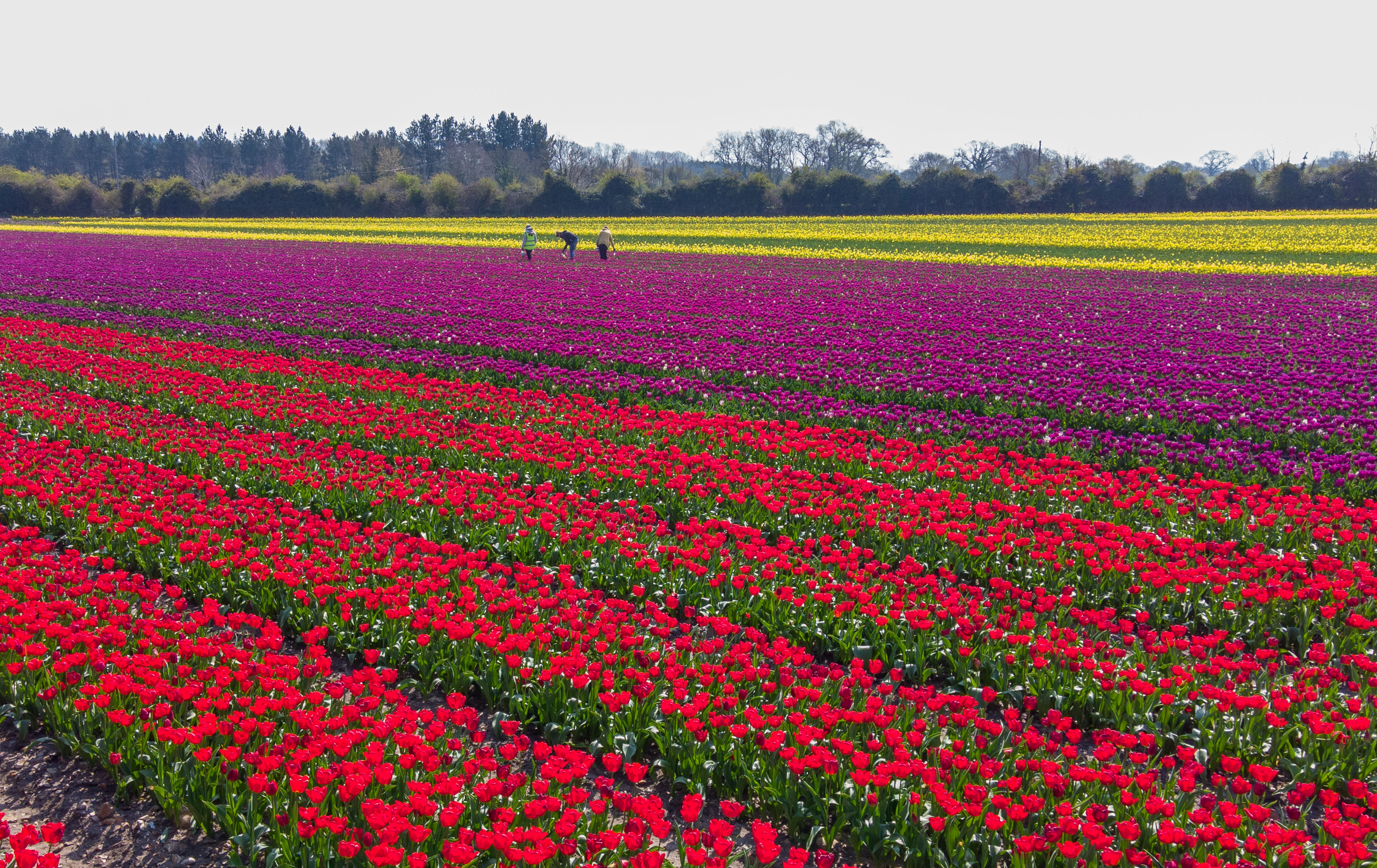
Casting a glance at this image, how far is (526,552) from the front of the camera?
6781mm

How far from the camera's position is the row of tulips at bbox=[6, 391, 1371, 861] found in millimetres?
3711

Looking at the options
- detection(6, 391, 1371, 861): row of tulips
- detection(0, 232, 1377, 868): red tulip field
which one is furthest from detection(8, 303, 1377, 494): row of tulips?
detection(6, 391, 1371, 861): row of tulips

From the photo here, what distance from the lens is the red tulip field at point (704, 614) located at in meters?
3.77

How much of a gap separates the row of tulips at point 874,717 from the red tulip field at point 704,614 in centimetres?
3

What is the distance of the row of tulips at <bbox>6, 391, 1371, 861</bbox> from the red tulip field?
0.03 meters

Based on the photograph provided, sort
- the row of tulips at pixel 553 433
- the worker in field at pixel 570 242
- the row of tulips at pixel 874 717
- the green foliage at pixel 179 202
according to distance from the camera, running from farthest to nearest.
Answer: the green foliage at pixel 179 202
the worker in field at pixel 570 242
the row of tulips at pixel 553 433
the row of tulips at pixel 874 717

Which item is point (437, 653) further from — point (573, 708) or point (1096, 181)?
point (1096, 181)

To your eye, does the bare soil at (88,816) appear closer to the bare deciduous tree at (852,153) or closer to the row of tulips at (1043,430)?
the row of tulips at (1043,430)

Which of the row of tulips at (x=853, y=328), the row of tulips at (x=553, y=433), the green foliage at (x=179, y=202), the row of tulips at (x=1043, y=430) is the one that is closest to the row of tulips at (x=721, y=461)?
the row of tulips at (x=553, y=433)

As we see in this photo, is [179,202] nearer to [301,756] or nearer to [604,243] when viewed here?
[604,243]

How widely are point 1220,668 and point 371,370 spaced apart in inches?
465

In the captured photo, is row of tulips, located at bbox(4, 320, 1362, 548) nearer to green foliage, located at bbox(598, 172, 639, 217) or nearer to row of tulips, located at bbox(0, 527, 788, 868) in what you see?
row of tulips, located at bbox(0, 527, 788, 868)

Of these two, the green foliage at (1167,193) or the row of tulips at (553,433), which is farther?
the green foliage at (1167,193)

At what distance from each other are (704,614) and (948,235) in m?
50.1
